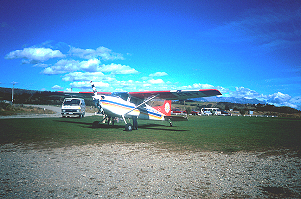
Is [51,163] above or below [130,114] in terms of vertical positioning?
below

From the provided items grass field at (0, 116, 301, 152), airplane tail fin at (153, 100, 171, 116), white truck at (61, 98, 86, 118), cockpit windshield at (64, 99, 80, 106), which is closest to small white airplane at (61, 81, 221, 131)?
airplane tail fin at (153, 100, 171, 116)

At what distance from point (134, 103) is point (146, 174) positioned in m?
11.1

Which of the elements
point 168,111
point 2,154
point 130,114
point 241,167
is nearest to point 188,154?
point 241,167

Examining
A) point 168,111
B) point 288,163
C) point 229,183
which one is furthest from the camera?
point 168,111

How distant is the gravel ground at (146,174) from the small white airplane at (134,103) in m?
6.74

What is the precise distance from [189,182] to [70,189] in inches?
89.2

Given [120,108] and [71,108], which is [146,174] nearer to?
[120,108]

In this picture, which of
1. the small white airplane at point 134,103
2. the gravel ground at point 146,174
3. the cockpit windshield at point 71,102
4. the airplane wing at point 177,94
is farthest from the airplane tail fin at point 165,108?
the cockpit windshield at point 71,102

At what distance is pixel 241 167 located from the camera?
5172 millimetres

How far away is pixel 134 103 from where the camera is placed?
15.5m

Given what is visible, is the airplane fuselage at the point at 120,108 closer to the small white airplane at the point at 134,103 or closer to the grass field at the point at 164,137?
the small white airplane at the point at 134,103

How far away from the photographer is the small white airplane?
13.4 metres

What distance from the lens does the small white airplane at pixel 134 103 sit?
13420 millimetres

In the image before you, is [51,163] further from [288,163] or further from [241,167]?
[288,163]
